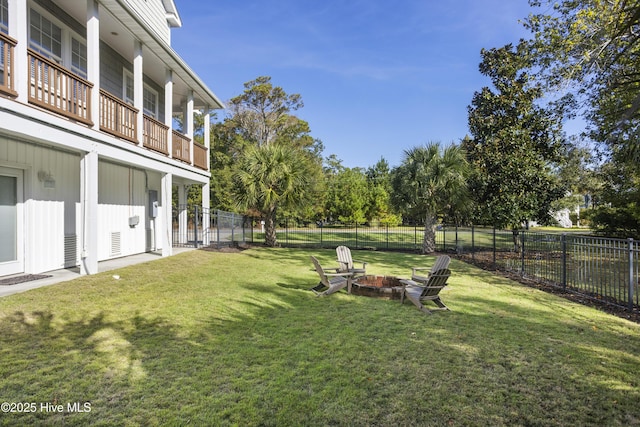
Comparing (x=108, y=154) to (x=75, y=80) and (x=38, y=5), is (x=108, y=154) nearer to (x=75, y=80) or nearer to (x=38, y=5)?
(x=75, y=80)

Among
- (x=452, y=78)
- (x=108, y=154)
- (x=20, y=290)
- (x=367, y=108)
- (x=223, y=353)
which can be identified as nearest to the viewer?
(x=223, y=353)

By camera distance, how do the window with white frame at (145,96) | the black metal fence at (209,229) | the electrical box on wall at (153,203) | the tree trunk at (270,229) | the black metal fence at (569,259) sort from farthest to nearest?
Result: the tree trunk at (270,229)
the black metal fence at (209,229)
the electrical box on wall at (153,203)
the window with white frame at (145,96)
the black metal fence at (569,259)

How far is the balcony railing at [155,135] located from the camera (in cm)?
1138

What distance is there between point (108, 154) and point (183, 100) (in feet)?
28.8

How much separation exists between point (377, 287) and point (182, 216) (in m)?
11.2

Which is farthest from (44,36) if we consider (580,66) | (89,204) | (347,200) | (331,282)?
(347,200)

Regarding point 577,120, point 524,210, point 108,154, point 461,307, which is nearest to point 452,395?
point 461,307

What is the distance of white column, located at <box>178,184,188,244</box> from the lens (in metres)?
16.0

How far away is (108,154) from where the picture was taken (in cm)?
897

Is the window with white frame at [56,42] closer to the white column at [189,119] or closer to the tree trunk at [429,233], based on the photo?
the white column at [189,119]

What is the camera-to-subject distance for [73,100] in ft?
25.4

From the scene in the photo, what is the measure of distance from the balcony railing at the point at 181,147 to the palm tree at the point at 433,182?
968cm

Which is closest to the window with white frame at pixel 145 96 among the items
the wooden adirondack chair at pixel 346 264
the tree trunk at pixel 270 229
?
the tree trunk at pixel 270 229

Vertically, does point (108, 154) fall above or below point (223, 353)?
above
